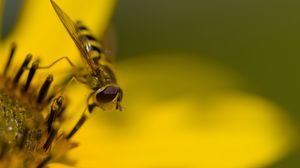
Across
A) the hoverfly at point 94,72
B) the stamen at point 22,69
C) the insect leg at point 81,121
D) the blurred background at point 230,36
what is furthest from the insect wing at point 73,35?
the blurred background at point 230,36

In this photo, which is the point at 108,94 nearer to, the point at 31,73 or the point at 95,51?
the point at 95,51

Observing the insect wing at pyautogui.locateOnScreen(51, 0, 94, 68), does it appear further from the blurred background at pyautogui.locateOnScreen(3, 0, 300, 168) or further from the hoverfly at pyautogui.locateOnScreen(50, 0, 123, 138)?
the blurred background at pyautogui.locateOnScreen(3, 0, 300, 168)

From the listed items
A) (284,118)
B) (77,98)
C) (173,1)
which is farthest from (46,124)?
(173,1)

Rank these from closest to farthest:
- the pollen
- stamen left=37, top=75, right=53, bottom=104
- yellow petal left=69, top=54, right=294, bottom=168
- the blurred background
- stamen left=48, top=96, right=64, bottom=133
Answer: the pollen → stamen left=48, top=96, right=64, bottom=133 → stamen left=37, top=75, right=53, bottom=104 → yellow petal left=69, top=54, right=294, bottom=168 → the blurred background

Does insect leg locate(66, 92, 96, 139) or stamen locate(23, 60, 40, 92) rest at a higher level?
stamen locate(23, 60, 40, 92)

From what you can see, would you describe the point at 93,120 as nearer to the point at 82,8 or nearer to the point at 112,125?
the point at 112,125

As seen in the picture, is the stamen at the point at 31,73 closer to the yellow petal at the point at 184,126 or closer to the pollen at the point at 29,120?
the pollen at the point at 29,120

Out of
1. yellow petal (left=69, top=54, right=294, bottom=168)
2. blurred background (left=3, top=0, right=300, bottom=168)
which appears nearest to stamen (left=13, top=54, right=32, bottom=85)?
yellow petal (left=69, top=54, right=294, bottom=168)

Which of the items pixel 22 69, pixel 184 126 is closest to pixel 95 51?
pixel 22 69
